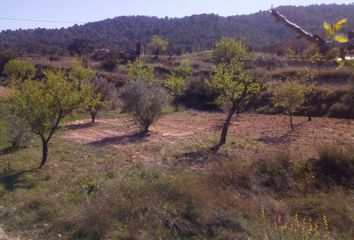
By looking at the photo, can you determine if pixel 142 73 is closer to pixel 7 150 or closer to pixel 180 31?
pixel 7 150

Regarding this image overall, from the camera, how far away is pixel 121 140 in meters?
17.7

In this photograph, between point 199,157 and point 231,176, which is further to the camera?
point 199,157

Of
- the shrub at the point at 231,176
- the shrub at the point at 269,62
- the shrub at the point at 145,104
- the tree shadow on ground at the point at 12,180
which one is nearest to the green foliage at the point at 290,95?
the shrub at the point at 145,104

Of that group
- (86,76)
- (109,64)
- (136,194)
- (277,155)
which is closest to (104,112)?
(86,76)

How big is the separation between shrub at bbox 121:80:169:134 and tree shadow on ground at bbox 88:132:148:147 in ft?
2.65

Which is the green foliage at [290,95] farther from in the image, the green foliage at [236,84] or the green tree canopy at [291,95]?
the green foliage at [236,84]

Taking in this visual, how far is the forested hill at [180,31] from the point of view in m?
77.1

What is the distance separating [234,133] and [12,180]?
9.79m

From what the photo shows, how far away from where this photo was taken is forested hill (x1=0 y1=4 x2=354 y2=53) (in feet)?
253

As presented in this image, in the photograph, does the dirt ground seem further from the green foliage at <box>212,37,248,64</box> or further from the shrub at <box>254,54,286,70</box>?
the shrub at <box>254,54,286,70</box>

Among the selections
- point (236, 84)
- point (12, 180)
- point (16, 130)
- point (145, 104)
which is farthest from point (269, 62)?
point (12, 180)

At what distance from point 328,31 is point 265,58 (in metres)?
40.8

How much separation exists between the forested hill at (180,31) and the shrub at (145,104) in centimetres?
4838

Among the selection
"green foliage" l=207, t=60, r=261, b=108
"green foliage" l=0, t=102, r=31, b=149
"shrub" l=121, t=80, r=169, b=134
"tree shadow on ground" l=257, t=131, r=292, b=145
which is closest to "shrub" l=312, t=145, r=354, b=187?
"tree shadow on ground" l=257, t=131, r=292, b=145
